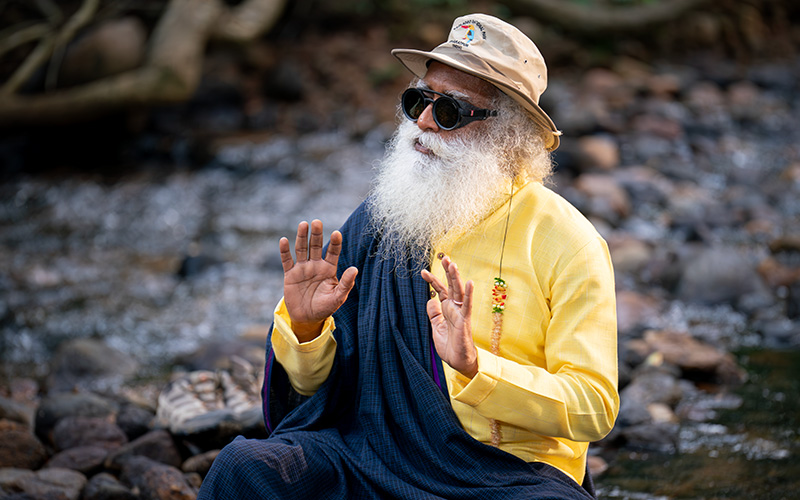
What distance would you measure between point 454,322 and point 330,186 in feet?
24.1

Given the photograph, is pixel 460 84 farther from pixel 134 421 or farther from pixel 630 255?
pixel 630 255

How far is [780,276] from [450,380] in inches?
189

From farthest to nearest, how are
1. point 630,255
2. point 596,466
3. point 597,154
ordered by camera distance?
point 597,154 → point 630,255 → point 596,466

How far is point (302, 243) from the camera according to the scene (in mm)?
2369

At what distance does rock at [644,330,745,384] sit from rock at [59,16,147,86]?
7.74 metres

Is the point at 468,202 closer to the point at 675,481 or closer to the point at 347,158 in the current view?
the point at 675,481

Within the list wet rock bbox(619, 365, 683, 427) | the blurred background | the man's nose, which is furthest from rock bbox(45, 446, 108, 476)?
wet rock bbox(619, 365, 683, 427)

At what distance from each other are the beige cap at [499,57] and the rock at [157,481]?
1.85 m

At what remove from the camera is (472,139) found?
2.51m

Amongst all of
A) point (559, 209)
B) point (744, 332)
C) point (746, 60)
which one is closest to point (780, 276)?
point (744, 332)

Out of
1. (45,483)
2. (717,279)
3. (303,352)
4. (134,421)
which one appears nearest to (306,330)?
(303,352)

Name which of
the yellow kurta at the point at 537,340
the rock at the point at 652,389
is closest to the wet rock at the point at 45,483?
the yellow kurta at the point at 537,340

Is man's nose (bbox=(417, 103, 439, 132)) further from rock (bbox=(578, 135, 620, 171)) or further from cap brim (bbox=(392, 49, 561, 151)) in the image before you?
rock (bbox=(578, 135, 620, 171))

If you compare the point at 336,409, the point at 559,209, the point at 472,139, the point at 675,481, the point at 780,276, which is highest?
the point at 472,139
